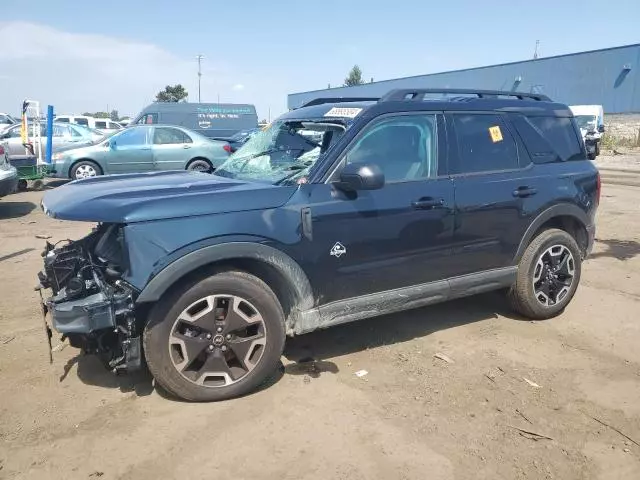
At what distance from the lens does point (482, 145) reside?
4301 mm

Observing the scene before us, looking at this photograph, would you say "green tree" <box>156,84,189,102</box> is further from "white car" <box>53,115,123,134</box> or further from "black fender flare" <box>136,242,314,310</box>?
"black fender flare" <box>136,242,314,310</box>

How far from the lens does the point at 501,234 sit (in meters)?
4.30

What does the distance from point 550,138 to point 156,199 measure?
352cm

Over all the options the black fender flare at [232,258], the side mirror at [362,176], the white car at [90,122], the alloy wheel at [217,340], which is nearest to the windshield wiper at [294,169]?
the side mirror at [362,176]

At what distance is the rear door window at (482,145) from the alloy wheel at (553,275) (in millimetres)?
889

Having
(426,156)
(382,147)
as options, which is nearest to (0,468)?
(382,147)

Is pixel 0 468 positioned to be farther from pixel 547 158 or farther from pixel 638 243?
pixel 638 243

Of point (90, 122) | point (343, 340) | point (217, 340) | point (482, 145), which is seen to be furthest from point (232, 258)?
point (90, 122)

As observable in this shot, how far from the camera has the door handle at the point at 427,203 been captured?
3.81 metres

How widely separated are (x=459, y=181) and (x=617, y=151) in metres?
29.0

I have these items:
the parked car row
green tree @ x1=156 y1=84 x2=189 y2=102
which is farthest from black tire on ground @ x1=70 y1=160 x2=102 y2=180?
green tree @ x1=156 y1=84 x2=189 y2=102

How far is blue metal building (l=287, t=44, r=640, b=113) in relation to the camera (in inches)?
1368

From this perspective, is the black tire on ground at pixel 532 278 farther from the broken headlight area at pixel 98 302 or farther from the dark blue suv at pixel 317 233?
the broken headlight area at pixel 98 302

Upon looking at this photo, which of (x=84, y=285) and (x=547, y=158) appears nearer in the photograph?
(x=84, y=285)
